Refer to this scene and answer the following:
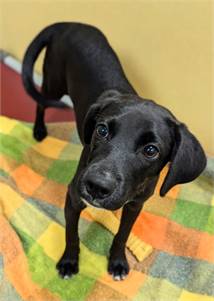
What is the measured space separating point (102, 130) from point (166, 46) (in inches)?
45.2

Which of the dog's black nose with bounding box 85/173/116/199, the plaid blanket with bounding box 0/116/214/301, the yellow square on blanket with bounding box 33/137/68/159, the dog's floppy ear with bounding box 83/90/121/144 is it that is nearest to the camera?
the dog's black nose with bounding box 85/173/116/199

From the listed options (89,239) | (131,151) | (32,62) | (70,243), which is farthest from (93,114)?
(32,62)

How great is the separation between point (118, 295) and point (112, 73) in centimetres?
100

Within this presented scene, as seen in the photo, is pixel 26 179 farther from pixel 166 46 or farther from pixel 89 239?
pixel 166 46

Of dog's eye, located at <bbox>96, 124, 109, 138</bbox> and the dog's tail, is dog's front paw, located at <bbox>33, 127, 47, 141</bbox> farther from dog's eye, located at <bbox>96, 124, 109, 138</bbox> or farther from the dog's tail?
dog's eye, located at <bbox>96, 124, 109, 138</bbox>

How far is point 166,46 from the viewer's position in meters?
2.59

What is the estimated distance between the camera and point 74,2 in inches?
115

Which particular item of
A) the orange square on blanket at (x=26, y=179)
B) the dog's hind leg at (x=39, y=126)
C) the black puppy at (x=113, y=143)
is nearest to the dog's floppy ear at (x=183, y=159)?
the black puppy at (x=113, y=143)

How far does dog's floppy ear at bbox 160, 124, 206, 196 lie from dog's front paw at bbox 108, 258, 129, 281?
0.60 m

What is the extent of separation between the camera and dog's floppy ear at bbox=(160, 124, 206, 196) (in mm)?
1627

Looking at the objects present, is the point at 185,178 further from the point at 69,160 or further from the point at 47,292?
the point at 69,160

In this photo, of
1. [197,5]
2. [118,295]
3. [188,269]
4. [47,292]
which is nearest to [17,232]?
[47,292]

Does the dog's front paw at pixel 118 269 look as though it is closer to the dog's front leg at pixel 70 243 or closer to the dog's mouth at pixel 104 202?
the dog's front leg at pixel 70 243

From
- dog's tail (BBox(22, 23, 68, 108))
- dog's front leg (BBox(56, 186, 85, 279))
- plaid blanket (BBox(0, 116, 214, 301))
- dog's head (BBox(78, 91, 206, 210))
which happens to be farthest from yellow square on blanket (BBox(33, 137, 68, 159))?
dog's head (BBox(78, 91, 206, 210))
